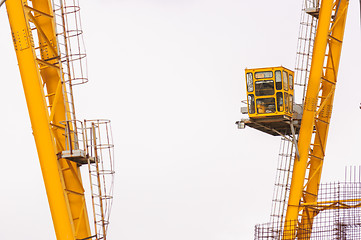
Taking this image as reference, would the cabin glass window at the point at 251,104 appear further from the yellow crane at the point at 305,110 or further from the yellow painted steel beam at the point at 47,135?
the yellow painted steel beam at the point at 47,135

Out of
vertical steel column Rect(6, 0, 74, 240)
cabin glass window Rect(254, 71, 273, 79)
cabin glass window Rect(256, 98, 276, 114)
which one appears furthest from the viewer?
cabin glass window Rect(254, 71, 273, 79)

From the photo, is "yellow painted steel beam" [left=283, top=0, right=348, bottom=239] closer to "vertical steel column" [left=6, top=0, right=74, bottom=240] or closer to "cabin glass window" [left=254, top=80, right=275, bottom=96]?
"cabin glass window" [left=254, top=80, right=275, bottom=96]

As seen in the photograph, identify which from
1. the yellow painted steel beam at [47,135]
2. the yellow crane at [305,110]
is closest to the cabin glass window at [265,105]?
the yellow crane at [305,110]

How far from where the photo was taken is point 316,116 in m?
46.5

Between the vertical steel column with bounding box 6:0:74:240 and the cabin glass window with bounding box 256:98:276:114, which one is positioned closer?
the vertical steel column with bounding box 6:0:74:240

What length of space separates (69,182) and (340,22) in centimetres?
1562

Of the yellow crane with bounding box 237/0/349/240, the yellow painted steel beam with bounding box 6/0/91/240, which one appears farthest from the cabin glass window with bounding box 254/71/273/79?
the yellow painted steel beam with bounding box 6/0/91/240

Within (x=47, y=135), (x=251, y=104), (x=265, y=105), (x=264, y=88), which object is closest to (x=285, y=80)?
(x=264, y=88)

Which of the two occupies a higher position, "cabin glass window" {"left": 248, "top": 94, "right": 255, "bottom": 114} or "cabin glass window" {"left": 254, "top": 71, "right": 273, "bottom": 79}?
"cabin glass window" {"left": 254, "top": 71, "right": 273, "bottom": 79}

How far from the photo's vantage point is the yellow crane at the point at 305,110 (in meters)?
44.7

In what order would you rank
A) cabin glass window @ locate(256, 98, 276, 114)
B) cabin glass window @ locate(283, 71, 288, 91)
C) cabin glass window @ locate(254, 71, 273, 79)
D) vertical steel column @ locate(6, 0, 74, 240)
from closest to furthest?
1. vertical steel column @ locate(6, 0, 74, 240)
2. cabin glass window @ locate(256, 98, 276, 114)
3. cabin glass window @ locate(254, 71, 273, 79)
4. cabin glass window @ locate(283, 71, 288, 91)

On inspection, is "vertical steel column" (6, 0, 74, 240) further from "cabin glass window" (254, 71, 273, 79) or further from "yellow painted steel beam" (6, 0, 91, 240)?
"cabin glass window" (254, 71, 273, 79)

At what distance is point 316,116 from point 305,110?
773 millimetres

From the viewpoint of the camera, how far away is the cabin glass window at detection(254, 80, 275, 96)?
1757 inches
